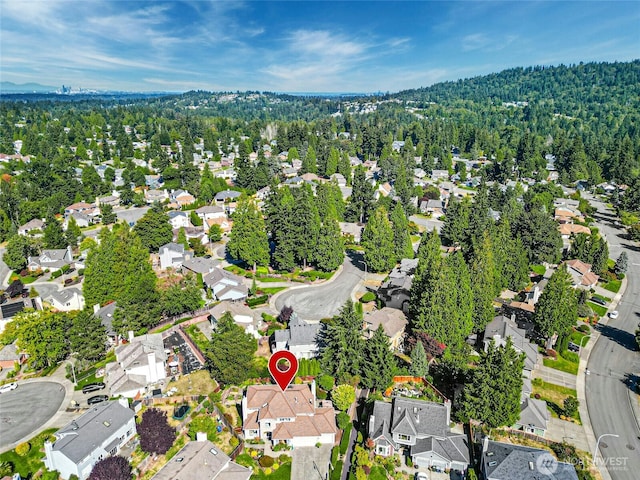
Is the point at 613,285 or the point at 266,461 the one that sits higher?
the point at 266,461

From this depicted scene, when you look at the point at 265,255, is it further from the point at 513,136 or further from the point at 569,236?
the point at 513,136

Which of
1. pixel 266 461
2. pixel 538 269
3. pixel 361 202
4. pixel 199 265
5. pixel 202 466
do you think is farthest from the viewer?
pixel 361 202

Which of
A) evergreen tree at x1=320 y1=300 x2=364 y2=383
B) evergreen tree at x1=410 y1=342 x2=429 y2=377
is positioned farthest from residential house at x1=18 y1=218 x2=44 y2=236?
evergreen tree at x1=410 y1=342 x2=429 y2=377

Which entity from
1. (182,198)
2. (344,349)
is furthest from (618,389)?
(182,198)

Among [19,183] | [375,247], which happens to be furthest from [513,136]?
[19,183]

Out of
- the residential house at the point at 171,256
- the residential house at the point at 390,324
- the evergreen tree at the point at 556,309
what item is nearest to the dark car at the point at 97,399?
the residential house at the point at 390,324

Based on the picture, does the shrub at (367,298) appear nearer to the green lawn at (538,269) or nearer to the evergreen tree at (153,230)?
the green lawn at (538,269)

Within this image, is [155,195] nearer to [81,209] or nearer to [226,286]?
[81,209]
